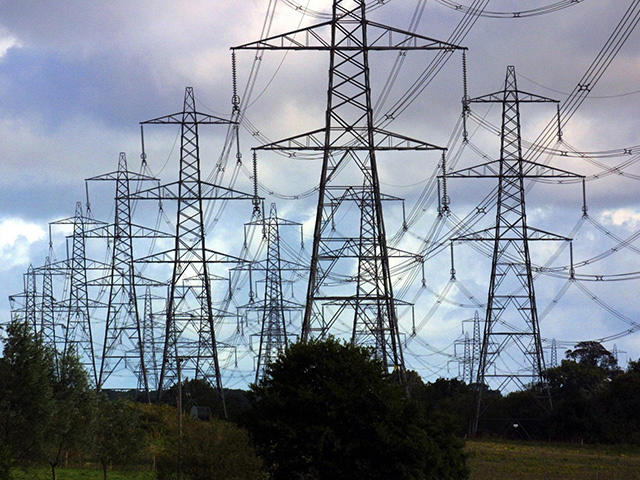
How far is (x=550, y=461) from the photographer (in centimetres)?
7150

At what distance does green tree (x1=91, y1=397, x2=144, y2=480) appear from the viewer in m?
60.0

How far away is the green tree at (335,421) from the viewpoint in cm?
4584

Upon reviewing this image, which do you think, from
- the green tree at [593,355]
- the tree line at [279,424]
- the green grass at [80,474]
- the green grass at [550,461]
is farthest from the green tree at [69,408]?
the green tree at [593,355]

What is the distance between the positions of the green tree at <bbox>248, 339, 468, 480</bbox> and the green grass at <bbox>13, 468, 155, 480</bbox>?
632 inches

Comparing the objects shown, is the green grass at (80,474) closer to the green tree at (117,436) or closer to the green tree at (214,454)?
the green tree at (117,436)

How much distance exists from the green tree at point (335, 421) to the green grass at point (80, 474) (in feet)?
52.7

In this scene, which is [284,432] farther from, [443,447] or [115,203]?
[115,203]

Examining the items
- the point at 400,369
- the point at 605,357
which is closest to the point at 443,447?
the point at 400,369

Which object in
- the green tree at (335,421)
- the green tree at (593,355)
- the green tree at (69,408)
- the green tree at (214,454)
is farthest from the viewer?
the green tree at (593,355)

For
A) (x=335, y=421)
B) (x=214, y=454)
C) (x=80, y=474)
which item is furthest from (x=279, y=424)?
(x=80, y=474)

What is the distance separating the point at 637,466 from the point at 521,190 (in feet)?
70.6

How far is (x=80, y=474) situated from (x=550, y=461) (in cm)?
3097

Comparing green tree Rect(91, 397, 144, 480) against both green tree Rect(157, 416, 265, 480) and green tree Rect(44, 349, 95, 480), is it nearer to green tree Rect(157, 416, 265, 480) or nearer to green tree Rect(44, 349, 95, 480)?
green tree Rect(44, 349, 95, 480)

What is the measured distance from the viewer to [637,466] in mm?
67688
